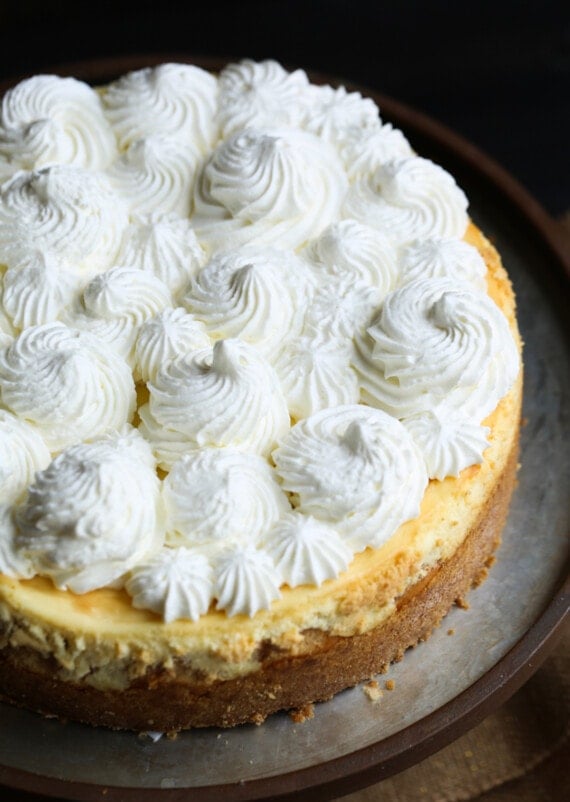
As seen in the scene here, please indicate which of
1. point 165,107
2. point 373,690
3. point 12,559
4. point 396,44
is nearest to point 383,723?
point 373,690

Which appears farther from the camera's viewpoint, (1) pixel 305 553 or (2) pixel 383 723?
(2) pixel 383 723

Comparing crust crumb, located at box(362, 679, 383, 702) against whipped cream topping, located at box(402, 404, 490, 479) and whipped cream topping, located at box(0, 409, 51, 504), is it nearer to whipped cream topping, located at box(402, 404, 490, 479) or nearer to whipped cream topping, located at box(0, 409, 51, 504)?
whipped cream topping, located at box(402, 404, 490, 479)

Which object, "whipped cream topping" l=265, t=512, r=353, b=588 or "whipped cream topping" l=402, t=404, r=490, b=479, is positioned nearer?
"whipped cream topping" l=265, t=512, r=353, b=588

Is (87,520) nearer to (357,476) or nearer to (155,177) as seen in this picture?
(357,476)

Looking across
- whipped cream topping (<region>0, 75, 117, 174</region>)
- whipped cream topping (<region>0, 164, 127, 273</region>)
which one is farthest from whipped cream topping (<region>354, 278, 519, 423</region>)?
whipped cream topping (<region>0, 75, 117, 174</region>)

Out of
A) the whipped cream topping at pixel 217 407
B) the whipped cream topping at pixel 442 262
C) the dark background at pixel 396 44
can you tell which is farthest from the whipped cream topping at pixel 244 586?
the dark background at pixel 396 44

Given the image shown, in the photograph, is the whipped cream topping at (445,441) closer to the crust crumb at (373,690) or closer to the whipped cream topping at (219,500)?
the whipped cream topping at (219,500)

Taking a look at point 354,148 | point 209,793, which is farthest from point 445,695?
point 354,148
